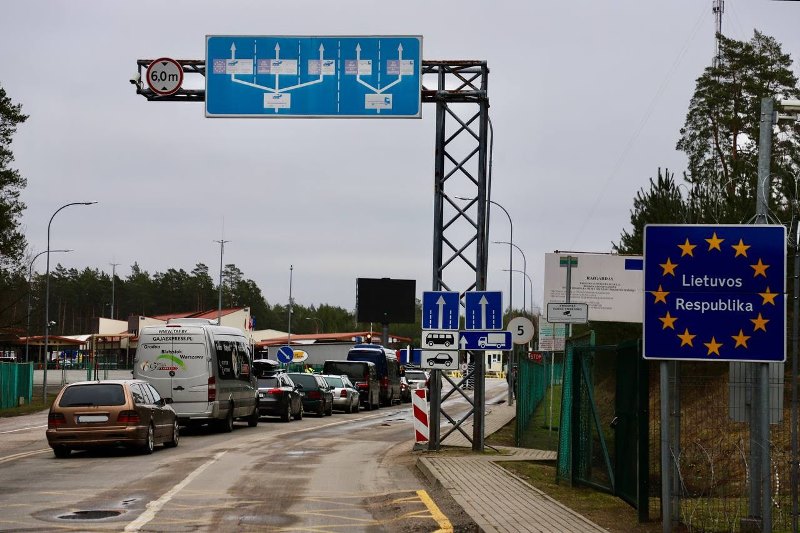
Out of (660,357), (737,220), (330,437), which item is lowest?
(330,437)

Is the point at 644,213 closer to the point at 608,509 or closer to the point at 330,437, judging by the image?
the point at 330,437

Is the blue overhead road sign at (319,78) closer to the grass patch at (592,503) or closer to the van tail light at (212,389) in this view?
the grass patch at (592,503)

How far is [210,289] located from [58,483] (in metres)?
157

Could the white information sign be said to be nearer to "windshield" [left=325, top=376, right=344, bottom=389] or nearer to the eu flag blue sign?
"windshield" [left=325, top=376, right=344, bottom=389]

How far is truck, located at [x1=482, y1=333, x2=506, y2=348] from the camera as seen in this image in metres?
21.6

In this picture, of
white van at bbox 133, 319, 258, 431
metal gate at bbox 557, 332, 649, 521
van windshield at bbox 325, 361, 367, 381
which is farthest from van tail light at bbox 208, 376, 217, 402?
van windshield at bbox 325, 361, 367, 381

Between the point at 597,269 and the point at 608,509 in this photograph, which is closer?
the point at 608,509

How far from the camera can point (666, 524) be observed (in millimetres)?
10672

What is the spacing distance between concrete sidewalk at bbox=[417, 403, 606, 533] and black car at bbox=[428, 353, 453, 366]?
5.55ft

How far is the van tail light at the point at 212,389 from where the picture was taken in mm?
28109

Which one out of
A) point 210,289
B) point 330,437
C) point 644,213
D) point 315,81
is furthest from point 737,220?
point 210,289

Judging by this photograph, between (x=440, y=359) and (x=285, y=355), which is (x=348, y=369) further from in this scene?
(x=440, y=359)

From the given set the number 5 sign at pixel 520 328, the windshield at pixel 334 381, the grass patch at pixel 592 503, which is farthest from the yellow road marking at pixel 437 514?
the windshield at pixel 334 381

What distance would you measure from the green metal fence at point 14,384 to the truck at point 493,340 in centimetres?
2805
